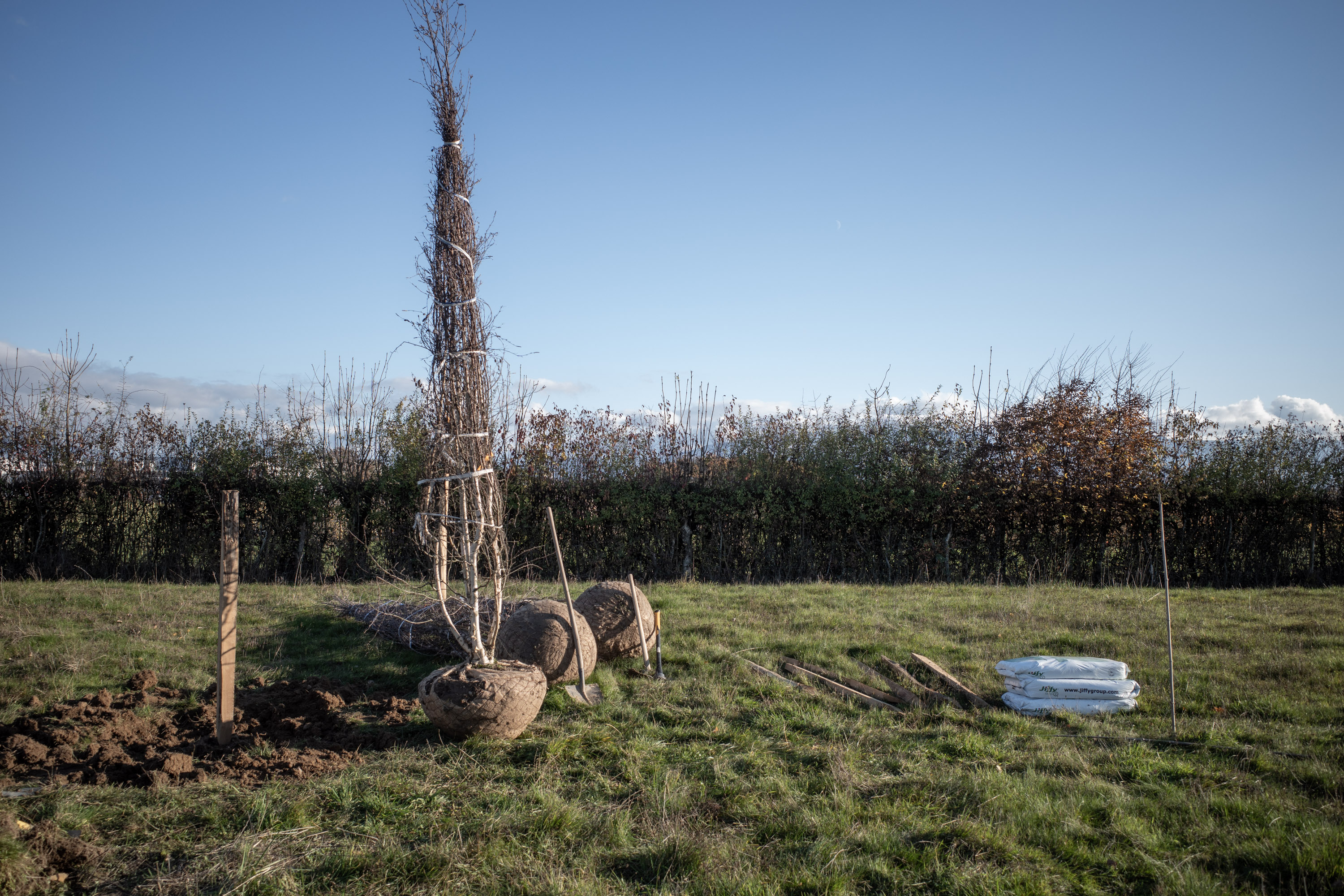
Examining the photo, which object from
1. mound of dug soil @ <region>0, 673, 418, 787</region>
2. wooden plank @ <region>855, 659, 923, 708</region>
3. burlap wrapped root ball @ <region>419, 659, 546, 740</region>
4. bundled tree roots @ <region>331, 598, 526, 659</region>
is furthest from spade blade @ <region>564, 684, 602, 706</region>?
wooden plank @ <region>855, 659, 923, 708</region>

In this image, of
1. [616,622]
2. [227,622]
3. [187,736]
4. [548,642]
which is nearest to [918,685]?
[616,622]

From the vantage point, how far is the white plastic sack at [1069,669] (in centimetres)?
562

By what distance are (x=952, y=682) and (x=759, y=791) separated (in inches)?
108

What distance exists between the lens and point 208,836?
347 centimetres

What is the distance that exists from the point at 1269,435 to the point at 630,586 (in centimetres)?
1212

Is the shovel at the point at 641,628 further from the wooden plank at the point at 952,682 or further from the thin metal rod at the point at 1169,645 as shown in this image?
the thin metal rod at the point at 1169,645

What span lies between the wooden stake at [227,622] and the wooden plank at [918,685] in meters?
5.22

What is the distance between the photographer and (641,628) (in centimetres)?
662

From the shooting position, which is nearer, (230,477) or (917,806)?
(917,806)

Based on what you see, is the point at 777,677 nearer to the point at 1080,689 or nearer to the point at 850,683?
the point at 850,683

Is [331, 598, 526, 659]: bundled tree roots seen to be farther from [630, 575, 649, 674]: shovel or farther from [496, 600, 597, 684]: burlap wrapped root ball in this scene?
[630, 575, 649, 674]: shovel

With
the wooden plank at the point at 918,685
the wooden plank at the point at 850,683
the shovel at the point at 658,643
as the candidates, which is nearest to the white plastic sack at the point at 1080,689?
the wooden plank at the point at 918,685

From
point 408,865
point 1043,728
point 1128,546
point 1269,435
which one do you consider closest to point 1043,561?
point 1128,546

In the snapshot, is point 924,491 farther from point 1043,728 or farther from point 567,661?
point 567,661
